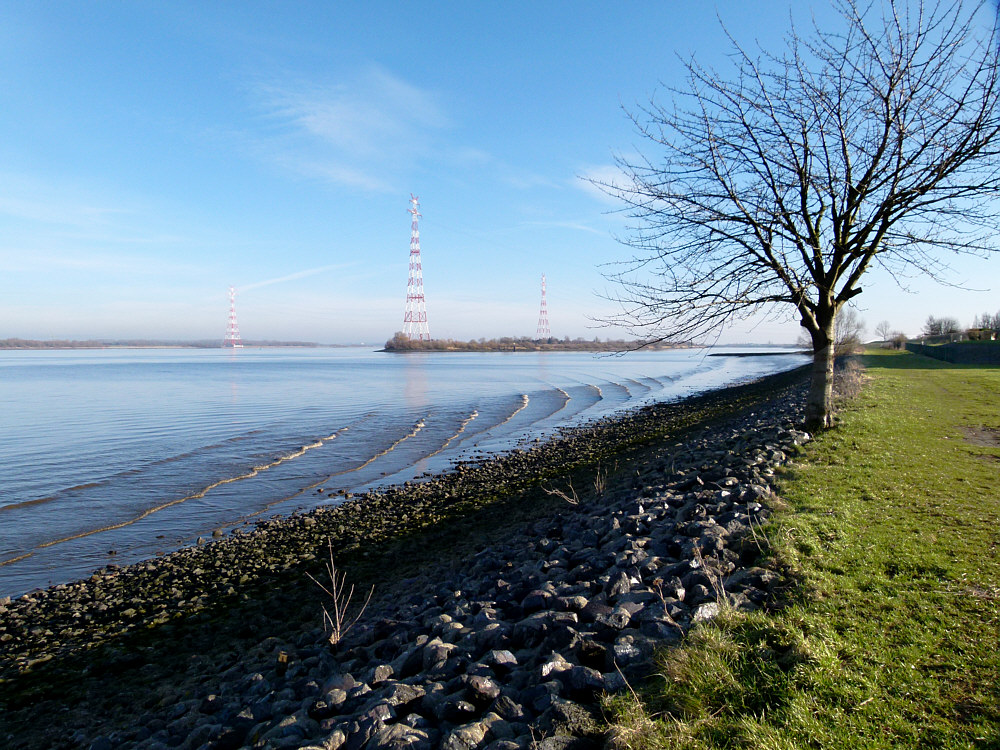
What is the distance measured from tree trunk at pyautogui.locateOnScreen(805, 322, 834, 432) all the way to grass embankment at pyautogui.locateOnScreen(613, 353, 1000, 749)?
4.00 meters

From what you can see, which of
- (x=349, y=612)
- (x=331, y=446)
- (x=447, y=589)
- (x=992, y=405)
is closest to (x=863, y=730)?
(x=447, y=589)

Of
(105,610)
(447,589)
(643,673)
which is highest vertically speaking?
(643,673)

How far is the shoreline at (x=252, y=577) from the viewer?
281 inches

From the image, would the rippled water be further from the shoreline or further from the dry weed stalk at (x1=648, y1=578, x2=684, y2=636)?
the dry weed stalk at (x1=648, y1=578, x2=684, y2=636)

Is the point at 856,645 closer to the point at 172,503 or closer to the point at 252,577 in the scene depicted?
the point at 252,577

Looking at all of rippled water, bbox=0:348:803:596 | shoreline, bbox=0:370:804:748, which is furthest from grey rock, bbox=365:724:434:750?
rippled water, bbox=0:348:803:596

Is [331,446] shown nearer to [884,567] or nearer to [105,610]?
[105,610]

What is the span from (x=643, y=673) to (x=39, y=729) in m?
5.98

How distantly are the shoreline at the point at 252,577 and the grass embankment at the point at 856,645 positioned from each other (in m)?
4.78

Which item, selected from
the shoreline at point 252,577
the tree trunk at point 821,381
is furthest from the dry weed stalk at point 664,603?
the tree trunk at point 821,381

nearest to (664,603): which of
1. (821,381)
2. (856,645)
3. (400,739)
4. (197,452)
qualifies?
(856,645)

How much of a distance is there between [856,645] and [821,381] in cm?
885

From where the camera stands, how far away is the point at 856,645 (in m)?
4.06

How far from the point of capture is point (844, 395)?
1809cm
